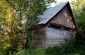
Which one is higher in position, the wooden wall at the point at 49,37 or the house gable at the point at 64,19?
the house gable at the point at 64,19

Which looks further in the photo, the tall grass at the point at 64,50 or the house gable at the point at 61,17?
the house gable at the point at 61,17

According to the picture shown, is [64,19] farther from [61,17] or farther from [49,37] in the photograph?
[49,37]

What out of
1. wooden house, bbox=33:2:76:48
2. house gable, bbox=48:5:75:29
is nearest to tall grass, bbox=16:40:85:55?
wooden house, bbox=33:2:76:48

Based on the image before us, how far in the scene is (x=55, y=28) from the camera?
832 inches

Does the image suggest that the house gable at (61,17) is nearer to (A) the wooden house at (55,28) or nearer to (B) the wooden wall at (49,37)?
(A) the wooden house at (55,28)

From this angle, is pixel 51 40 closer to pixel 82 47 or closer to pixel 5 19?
pixel 82 47

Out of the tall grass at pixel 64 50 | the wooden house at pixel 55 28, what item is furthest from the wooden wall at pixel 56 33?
the tall grass at pixel 64 50

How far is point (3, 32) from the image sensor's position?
60.7 ft

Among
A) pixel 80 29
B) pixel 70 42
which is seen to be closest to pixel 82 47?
pixel 70 42

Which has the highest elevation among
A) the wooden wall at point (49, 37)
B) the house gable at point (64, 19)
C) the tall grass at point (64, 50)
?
the house gable at point (64, 19)

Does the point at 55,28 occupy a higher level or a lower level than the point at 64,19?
lower

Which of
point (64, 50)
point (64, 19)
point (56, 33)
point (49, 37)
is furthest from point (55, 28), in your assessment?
point (64, 50)

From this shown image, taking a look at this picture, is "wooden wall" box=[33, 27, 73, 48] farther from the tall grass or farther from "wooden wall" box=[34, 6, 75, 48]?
the tall grass

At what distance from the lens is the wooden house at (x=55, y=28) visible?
1983 cm
